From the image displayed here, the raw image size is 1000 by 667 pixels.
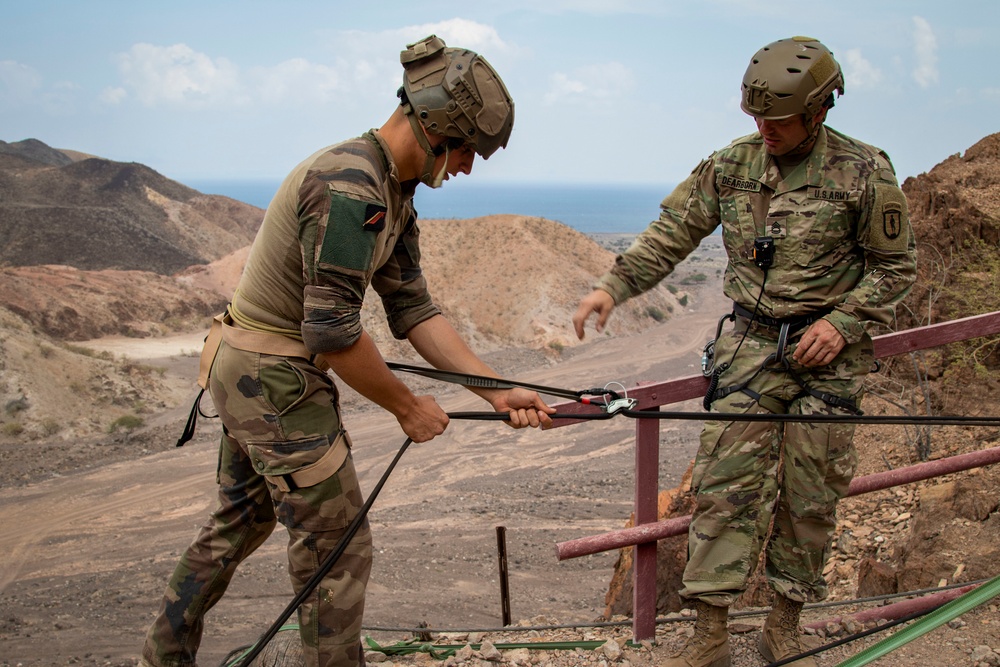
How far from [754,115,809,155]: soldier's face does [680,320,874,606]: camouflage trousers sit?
71 cm

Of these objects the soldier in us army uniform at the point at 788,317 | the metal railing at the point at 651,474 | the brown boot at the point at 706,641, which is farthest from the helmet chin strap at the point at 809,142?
the brown boot at the point at 706,641

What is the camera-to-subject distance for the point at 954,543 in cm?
463

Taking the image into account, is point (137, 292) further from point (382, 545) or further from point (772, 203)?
point (772, 203)

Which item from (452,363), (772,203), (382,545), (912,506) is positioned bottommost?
(382,545)

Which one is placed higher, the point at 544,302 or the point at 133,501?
the point at 544,302

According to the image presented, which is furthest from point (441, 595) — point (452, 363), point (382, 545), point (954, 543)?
point (452, 363)

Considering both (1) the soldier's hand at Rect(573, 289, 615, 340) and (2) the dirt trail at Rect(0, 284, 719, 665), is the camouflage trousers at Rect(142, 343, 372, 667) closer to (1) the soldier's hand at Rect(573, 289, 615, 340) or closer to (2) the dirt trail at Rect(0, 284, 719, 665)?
(1) the soldier's hand at Rect(573, 289, 615, 340)

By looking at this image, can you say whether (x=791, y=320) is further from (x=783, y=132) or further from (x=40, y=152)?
(x=40, y=152)

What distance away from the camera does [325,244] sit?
2508 millimetres

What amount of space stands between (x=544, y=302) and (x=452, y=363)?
2311cm

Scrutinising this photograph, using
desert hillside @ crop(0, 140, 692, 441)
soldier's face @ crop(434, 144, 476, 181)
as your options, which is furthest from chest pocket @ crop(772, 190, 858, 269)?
desert hillside @ crop(0, 140, 692, 441)

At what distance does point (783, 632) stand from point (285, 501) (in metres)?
2.13

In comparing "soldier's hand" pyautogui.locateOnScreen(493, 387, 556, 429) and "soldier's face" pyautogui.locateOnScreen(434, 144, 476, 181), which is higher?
"soldier's face" pyautogui.locateOnScreen(434, 144, 476, 181)

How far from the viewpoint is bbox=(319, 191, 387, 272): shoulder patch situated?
8.23 feet
